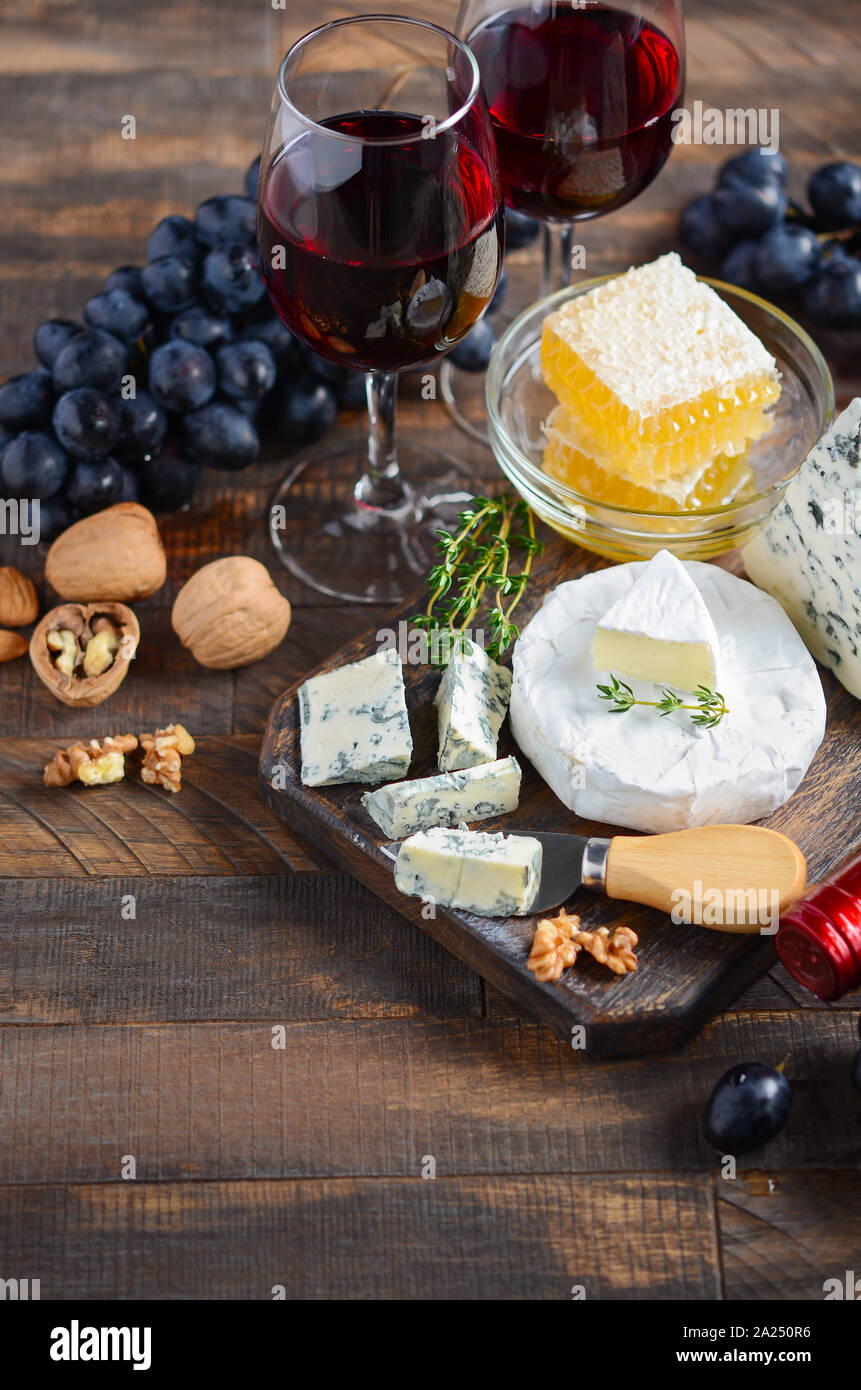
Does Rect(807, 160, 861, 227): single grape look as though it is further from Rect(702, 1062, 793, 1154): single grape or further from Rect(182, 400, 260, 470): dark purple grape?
Rect(702, 1062, 793, 1154): single grape

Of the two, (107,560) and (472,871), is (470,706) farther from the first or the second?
(107,560)

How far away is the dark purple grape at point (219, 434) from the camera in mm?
1669

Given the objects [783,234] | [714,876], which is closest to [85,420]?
[714,876]

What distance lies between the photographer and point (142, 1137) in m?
1.28

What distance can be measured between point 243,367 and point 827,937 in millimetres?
951

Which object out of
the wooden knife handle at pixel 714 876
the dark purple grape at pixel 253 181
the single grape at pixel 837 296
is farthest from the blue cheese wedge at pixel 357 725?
the single grape at pixel 837 296

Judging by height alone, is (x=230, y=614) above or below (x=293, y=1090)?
above

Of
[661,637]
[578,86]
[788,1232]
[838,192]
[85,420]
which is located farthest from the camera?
[838,192]

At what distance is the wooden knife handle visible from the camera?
1.29 m

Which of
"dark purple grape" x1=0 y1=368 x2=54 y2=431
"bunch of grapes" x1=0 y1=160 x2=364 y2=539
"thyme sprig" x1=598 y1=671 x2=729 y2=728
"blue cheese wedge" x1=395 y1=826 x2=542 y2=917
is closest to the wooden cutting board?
"blue cheese wedge" x1=395 y1=826 x2=542 y2=917

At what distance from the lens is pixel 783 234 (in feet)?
6.18

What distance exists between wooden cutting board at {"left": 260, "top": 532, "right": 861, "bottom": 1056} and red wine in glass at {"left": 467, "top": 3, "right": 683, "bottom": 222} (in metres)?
0.51
